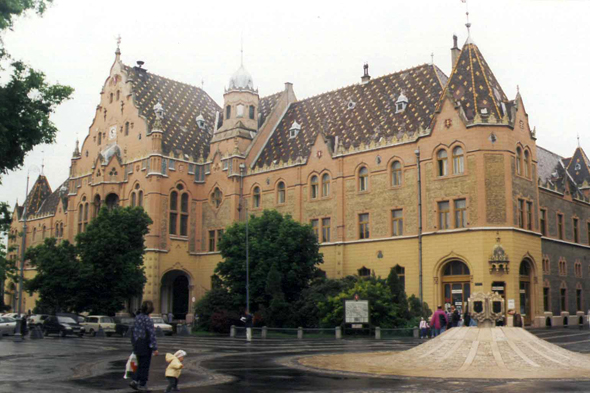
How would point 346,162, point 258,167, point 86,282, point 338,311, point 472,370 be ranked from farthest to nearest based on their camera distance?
point 258,167 → point 346,162 → point 86,282 → point 338,311 → point 472,370

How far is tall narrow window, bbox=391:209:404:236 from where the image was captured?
47.6m

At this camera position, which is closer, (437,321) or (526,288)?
(437,321)

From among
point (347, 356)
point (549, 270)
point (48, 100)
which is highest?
point (48, 100)

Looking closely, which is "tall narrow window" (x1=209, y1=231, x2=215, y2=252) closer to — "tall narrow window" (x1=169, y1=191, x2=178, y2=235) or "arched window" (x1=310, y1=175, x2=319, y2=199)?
"tall narrow window" (x1=169, y1=191, x2=178, y2=235)

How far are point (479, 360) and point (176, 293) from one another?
46764 mm

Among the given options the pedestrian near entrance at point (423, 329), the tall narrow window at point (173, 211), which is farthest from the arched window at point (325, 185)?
the pedestrian near entrance at point (423, 329)

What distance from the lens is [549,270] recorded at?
48781 millimetres

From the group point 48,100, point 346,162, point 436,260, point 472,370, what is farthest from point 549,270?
point 48,100

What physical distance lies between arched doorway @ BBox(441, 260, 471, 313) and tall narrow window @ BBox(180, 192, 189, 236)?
2597 cm

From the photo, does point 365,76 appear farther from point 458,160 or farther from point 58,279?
point 58,279

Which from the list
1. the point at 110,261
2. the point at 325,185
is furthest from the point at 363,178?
the point at 110,261

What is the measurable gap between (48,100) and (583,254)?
47249 millimetres

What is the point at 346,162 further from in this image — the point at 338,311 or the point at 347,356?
the point at 347,356

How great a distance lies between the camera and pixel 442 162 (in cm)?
4566
